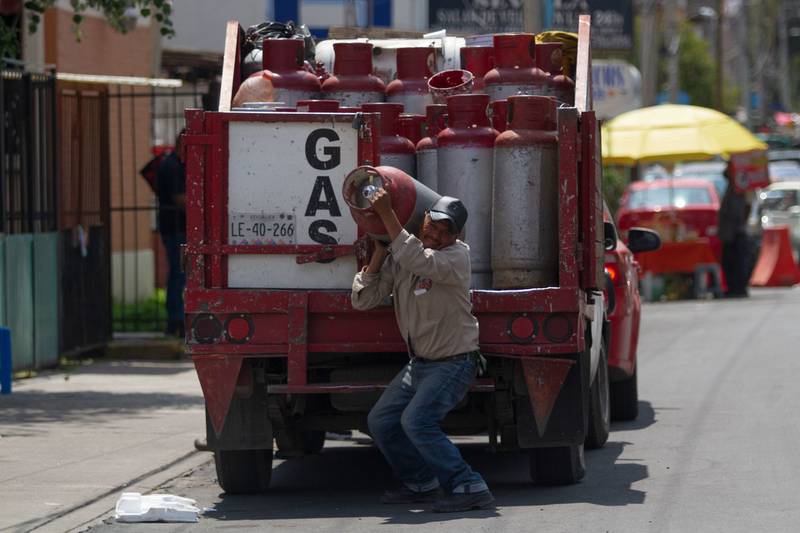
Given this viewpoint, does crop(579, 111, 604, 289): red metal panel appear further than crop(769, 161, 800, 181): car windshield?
No

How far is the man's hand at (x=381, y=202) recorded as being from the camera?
7.93m

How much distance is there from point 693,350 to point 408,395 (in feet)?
31.4

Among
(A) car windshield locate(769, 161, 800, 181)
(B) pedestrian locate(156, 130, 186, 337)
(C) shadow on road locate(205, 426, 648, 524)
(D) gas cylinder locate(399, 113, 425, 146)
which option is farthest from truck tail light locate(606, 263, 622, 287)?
(A) car windshield locate(769, 161, 800, 181)

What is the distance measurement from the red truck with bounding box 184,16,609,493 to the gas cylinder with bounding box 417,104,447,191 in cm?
→ 44

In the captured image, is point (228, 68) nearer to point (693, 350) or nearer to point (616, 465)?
point (616, 465)

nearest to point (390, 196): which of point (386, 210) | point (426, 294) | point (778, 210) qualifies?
point (386, 210)

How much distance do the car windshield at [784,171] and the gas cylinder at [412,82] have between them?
30.5 m

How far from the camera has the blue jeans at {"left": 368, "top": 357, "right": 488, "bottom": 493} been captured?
8.12 m

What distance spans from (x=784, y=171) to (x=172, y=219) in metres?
26.1

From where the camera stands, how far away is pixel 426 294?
26.5 feet

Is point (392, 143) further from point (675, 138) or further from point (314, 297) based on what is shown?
point (675, 138)

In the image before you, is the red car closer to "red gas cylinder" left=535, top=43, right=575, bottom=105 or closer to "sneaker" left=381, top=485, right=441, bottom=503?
"red gas cylinder" left=535, top=43, right=575, bottom=105

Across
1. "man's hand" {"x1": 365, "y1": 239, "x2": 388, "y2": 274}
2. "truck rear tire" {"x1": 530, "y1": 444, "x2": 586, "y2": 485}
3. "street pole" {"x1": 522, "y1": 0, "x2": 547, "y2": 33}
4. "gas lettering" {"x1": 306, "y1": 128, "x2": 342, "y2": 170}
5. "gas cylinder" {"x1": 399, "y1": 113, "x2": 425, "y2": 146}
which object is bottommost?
"truck rear tire" {"x1": 530, "y1": 444, "x2": 586, "y2": 485}

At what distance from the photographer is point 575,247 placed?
27.2ft
